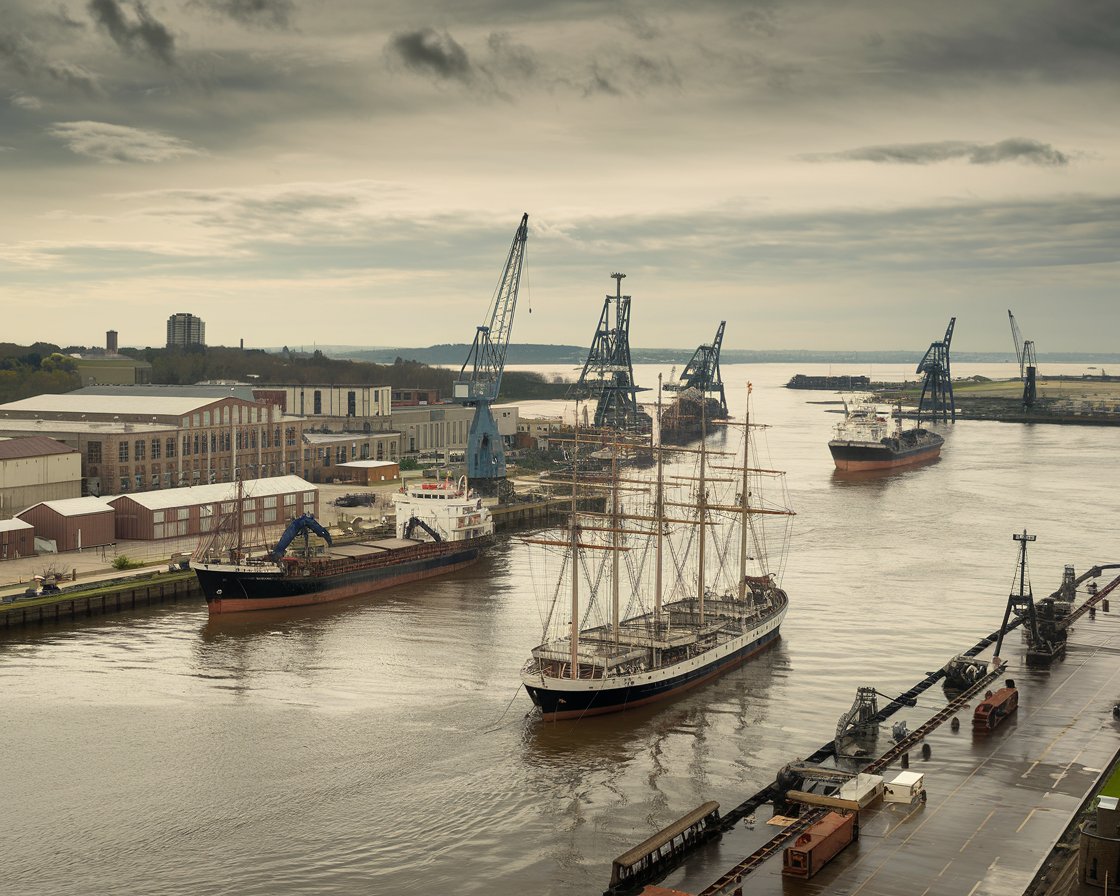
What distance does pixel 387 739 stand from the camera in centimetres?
3444

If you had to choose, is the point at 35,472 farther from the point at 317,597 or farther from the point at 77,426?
the point at 317,597

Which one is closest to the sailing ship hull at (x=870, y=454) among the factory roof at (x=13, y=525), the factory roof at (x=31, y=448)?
the factory roof at (x=31, y=448)

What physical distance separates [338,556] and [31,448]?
66.9ft

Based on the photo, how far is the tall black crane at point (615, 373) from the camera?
129 m

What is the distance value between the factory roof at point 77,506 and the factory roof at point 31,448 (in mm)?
2972

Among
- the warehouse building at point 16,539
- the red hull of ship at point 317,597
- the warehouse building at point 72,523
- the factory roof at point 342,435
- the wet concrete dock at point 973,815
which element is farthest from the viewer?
the factory roof at point 342,435

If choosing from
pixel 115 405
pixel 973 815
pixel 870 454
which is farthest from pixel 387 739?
pixel 870 454

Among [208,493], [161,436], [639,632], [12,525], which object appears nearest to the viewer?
[639,632]

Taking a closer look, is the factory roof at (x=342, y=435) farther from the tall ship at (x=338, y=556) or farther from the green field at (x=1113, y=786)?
the green field at (x=1113, y=786)

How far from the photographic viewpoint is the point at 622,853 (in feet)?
89.0

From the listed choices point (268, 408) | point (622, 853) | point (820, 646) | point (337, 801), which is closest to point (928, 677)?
point (820, 646)

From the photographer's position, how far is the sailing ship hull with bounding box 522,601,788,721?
36.0 meters

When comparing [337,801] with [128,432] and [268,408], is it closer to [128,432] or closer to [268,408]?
[128,432]

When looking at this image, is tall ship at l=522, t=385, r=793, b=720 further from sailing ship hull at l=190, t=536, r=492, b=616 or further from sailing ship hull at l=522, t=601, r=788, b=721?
sailing ship hull at l=190, t=536, r=492, b=616
